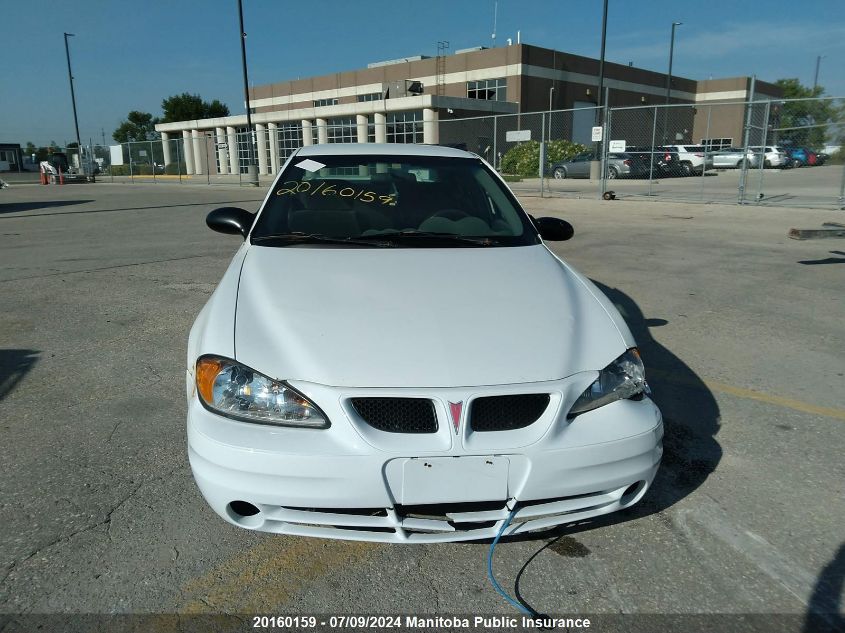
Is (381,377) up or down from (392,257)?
down

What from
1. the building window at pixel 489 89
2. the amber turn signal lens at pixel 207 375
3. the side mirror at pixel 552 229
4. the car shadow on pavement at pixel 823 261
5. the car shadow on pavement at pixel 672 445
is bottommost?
the car shadow on pavement at pixel 672 445

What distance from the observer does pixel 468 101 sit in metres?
38.9

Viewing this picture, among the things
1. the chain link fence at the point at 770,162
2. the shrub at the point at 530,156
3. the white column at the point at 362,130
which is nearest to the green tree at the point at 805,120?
the chain link fence at the point at 770,162

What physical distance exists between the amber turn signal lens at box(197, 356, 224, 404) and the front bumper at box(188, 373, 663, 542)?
0.07m

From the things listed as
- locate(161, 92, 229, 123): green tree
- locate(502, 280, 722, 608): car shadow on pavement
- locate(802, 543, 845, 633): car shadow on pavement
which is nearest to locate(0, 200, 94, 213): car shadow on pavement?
locate(502, 280, 722, 608): car shadow on pavement

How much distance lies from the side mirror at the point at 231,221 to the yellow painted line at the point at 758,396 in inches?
114

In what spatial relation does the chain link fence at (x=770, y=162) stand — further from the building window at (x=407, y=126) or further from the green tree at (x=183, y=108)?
the green tree at (x=183, y=108)

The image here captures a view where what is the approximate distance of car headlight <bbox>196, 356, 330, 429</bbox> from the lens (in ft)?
7.09

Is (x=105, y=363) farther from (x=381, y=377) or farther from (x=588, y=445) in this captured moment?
(x=588, y=445)

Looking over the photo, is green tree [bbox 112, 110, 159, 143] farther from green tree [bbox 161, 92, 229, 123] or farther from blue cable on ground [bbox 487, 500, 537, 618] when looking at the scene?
blue cable on ground [bbox 487, 500, 537, 618]

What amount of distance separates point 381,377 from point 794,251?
971 centimetres

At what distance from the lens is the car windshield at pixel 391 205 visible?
348 centimetres

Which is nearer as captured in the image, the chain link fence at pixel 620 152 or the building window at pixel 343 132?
the chain link fence at pixel 620 152

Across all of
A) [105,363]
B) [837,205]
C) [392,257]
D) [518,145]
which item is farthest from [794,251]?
[518,145]
